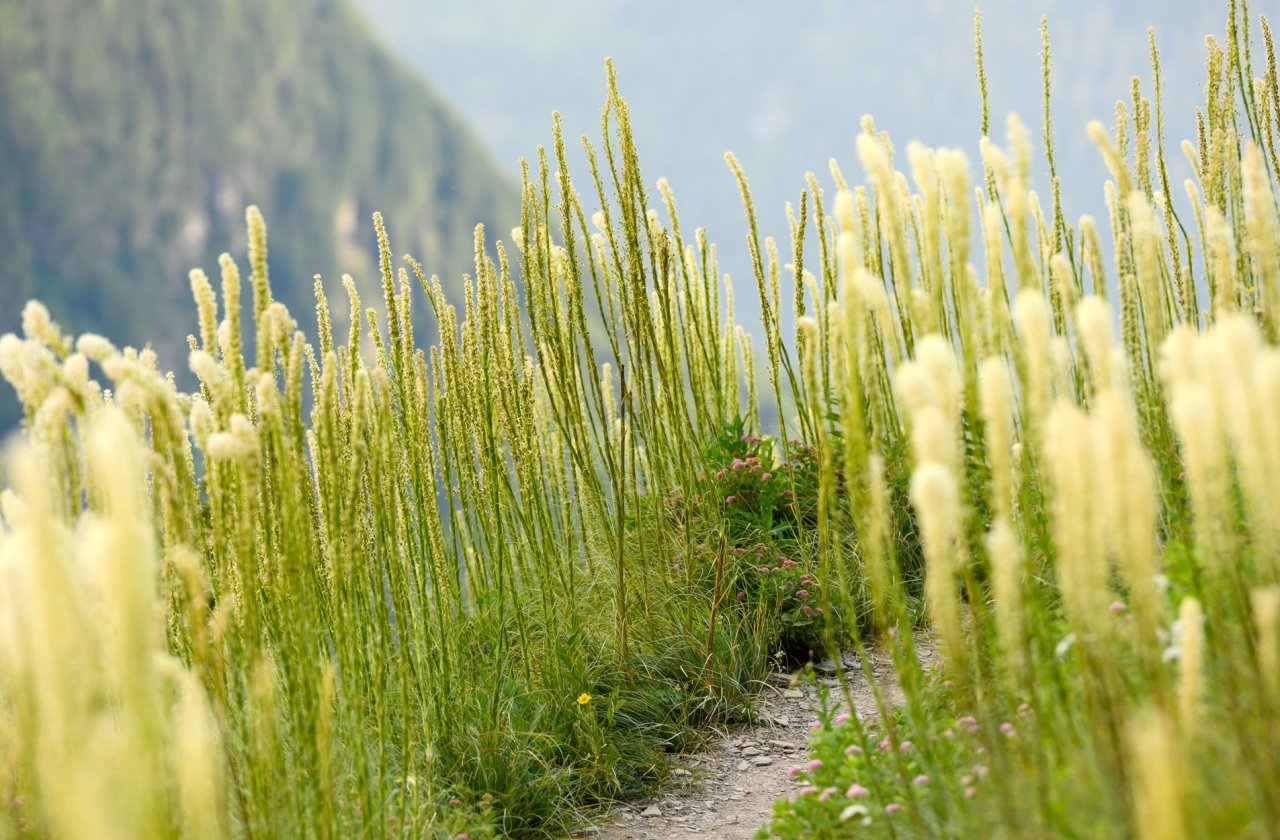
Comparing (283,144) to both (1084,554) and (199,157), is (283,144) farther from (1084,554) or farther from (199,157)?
(1084,554)

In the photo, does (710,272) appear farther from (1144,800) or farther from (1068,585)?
(1144,800)

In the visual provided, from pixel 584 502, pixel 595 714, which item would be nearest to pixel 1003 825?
pixel 595 714

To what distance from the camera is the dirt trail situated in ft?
9.59

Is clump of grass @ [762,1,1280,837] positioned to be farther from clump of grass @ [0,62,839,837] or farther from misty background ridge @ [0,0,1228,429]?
misty background ridge @ [0,0,1228,429]

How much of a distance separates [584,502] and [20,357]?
2471 mm

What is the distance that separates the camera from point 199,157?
268 ft

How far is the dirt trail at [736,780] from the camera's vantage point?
2924 mm

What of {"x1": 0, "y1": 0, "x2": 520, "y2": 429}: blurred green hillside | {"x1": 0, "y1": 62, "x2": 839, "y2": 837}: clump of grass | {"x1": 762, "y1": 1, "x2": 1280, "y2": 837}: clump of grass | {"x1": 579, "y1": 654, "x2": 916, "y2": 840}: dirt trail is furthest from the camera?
{"x1": 0, "y1": 0, "x2": 520, "y2": 429}: blurred green hillside

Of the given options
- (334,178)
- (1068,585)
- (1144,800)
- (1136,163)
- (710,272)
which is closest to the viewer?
(1144,800)

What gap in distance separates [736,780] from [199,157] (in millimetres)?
87209

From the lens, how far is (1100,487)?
3.79ft

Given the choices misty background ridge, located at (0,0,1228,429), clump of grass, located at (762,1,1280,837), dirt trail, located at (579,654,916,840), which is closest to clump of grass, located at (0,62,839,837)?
dirt trail, located at (579,654,916,840)

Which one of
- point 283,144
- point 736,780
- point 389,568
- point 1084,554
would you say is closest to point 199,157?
point 283,144

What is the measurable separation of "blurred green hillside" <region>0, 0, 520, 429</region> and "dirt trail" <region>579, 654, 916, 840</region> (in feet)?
192
